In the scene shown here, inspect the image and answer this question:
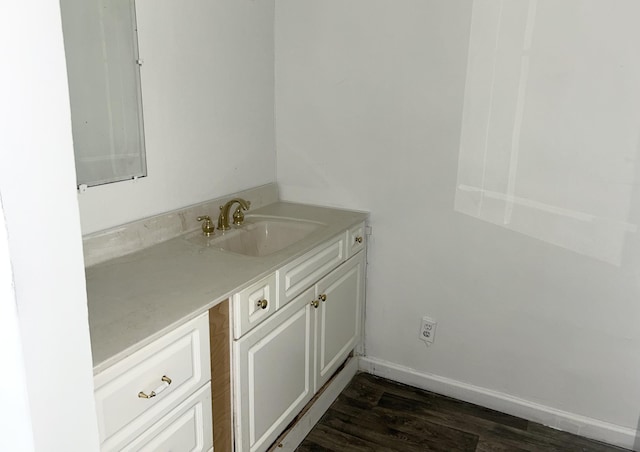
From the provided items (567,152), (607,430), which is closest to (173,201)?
(567,152)

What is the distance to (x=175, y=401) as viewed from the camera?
1408 millimetres

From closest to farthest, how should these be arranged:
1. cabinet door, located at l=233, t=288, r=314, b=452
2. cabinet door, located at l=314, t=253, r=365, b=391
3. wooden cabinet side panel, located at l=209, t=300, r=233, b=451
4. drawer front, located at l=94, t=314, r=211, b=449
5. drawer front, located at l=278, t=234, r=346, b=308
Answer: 1. drawer front, located at l=94, t=314, r=211, b=449
2. wooden cabinet side panel, located at l=209, t=300, r=233, b=451
3. cabinet door, located at l=233, t=288, r=314, b=452
4. drawer front, located at l=278, t=234, r=346, b=308
5. cabinet door, located at l=314, t=253, r=365, b=391

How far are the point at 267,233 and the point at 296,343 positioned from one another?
0.57 meters

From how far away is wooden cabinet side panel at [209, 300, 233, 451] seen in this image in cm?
156

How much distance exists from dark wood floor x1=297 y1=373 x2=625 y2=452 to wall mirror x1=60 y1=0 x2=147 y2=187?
1.33 m

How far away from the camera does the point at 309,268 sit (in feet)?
6.60

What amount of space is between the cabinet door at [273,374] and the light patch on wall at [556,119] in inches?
36.9

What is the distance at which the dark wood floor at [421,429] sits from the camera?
85.7 inches

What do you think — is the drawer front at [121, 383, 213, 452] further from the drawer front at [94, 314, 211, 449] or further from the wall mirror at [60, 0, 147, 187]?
the wall mirror at [60, 0, 147, 187]

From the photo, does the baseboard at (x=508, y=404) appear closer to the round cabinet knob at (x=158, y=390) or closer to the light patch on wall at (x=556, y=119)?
the light patch on wall at (x=556, y=119)

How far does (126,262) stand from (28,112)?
115cm

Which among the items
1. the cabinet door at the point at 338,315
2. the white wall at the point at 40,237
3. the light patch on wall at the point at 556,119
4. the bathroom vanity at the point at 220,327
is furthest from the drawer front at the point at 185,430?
the light patch on wall at the point at 556,119

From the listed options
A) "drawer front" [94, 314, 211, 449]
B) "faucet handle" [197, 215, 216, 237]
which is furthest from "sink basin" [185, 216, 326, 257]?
"drawer front" [94, 314, 211, 449]

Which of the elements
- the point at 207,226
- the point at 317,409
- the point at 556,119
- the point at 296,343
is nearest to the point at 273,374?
the point at 296,343
